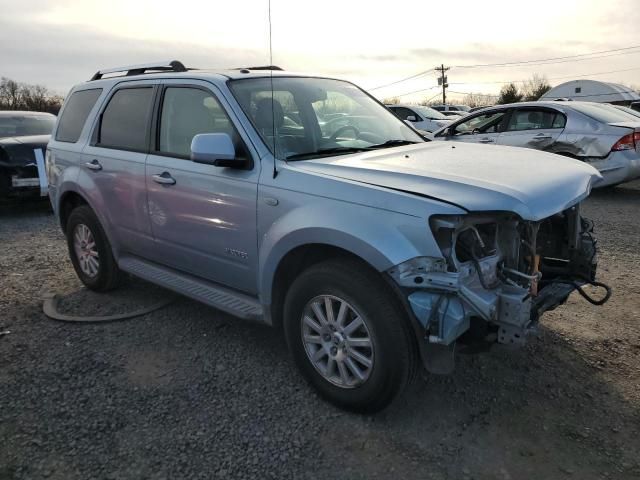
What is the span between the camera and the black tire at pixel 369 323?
2.67 metres

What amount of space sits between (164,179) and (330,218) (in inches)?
60.2

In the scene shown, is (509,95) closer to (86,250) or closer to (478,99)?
(478,99)

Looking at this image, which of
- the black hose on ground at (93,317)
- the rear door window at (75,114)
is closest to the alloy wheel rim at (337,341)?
the black hose on ground at (93,317)

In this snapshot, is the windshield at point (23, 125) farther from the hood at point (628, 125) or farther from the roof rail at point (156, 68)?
the hood at point (628, 125)

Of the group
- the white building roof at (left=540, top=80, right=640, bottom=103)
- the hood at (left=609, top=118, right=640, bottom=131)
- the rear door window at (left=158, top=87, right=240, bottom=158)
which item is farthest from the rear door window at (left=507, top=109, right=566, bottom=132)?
the white building roof at (left=540, top=80, right=640, bottom=103)

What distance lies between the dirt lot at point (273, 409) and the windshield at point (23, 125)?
5.83m

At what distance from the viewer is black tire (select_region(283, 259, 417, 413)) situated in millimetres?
2668

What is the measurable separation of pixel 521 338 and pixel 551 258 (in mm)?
1128

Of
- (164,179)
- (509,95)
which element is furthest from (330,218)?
(509,95)

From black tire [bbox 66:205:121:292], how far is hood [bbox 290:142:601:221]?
2345mm

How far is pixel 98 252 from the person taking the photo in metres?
4.74

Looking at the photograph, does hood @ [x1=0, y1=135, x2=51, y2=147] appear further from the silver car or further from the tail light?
the tail light

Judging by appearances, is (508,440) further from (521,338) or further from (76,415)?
(76,415)

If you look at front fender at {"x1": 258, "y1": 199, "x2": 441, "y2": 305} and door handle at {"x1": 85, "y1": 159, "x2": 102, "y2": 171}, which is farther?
door handle at {"x1": 85, "y1": 159, "x2": 102, "y2": 171}
